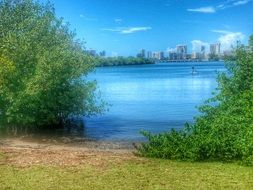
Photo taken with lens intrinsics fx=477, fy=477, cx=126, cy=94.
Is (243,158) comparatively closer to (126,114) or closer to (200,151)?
(200,151)

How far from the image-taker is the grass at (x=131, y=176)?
1423 cm

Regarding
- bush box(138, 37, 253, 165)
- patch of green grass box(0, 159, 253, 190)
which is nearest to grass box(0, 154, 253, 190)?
patch of green grass box(0, 159, 253, 190)

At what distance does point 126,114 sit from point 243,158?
29561 mm

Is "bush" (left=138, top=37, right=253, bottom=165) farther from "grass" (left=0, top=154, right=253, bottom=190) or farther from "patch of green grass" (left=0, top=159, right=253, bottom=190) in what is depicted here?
"patch of green grass" (left=0, top=159, right=253, bottom=190)

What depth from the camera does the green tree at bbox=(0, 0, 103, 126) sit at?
2880 centimetres

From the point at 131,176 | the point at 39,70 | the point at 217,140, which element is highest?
the point at 39,70

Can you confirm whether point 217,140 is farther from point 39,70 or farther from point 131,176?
point 39,70

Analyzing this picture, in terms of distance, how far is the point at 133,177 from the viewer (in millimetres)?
15227

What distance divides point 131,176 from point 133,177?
0.48ft

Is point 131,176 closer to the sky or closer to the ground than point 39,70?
closer to the ground

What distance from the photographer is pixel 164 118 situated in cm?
4294

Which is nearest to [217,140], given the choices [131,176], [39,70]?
[131,176]

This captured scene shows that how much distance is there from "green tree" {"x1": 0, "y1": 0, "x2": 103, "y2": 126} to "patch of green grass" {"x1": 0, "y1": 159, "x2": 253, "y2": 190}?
39.2ft

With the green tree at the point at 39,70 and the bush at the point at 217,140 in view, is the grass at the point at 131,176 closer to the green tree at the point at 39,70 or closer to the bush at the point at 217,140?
the bush at the point at 217,140
